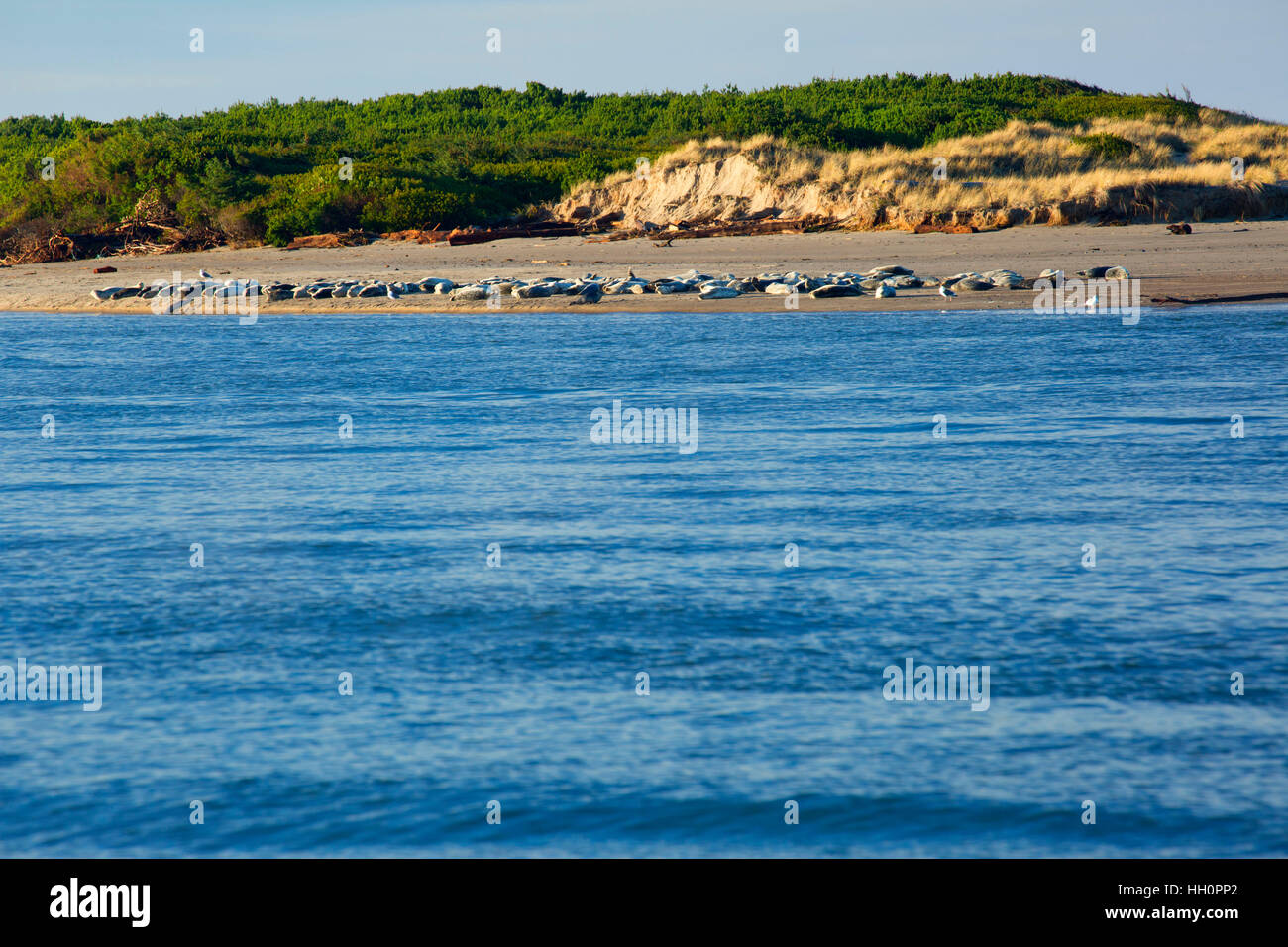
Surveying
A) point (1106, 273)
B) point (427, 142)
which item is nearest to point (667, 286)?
point (1106, 273)

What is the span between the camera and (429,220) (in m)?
32.1

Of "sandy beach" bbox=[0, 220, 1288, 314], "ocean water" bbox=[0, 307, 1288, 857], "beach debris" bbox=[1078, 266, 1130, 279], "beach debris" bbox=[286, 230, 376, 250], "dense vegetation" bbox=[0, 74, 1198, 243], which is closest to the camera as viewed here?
"ocean water" bbox=[0, 307, 1288, 857]

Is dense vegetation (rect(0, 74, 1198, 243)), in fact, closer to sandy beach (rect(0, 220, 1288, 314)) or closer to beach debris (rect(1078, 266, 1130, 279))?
sandy beach (rect(0, 220, 1288, 314))

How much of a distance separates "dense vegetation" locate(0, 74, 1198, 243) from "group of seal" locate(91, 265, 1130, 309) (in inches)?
348

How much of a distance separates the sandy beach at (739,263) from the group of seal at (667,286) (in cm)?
21

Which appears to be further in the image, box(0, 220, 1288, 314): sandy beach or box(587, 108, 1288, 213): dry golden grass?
box(587, 108, 1288, 213): dry golden grass

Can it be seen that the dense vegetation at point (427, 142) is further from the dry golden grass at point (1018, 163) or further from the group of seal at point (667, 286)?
the group of seal at point (667, 286)

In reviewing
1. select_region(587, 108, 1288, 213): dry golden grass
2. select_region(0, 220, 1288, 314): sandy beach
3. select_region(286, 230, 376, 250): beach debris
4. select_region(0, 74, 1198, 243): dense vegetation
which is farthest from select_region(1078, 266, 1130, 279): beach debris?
select_region(286, 230, 376, 250): beach debris

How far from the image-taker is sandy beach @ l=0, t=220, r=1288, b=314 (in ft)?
68.0

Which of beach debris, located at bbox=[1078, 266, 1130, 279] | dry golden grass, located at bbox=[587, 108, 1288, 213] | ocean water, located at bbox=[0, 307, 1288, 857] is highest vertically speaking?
dry golden grass, located at bbox=[587, 108, 1288, 213]

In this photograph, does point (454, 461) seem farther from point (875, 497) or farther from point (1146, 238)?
point (1146, 238)

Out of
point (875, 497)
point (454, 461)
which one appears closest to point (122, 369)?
point (454, 461)

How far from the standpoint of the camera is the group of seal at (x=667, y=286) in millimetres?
20797
